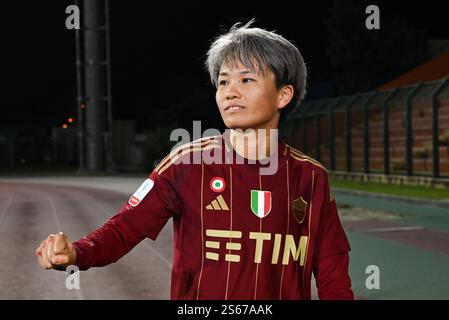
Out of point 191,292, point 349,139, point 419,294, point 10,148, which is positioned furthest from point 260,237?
point 10,148

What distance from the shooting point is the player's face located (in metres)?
2.47

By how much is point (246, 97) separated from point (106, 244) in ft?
2.07

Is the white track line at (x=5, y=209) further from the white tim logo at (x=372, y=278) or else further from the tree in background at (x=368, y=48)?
the tree in background at (x=368, y=48)

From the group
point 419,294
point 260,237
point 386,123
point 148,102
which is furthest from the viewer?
point 148,102

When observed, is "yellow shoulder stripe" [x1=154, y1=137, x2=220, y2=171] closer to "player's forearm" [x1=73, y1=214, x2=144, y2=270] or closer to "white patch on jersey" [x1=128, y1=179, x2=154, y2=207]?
"white patch on jersey" [x1=128, y1=179, x2=154, y2=207]

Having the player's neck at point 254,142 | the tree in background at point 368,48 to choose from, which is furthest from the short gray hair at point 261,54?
the tree in background at point 368,48

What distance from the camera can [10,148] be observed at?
61.1 m

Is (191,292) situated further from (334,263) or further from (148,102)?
(148,102)

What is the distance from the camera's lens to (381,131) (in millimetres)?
29812

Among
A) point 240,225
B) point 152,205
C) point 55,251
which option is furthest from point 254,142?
point 55,251

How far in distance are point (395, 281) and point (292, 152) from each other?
19.4ft

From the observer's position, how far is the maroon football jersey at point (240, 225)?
2.46 meters

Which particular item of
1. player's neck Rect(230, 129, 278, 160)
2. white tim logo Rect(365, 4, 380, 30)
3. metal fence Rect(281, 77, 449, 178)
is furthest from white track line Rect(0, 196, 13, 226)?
white tim logo Rect(365, 4, 380, 30)

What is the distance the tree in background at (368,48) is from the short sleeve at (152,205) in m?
50.7
